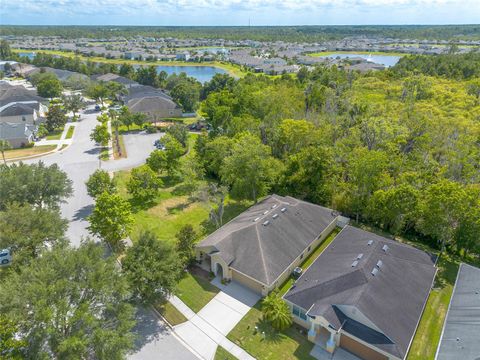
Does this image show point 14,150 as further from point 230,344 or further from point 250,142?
point 230,344

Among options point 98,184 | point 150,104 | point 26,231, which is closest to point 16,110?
point 150,104

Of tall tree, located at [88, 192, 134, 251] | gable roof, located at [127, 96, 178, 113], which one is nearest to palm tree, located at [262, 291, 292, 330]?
tall tree, located at [88, 192, 134, 251]

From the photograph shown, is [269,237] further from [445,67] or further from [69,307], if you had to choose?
[445,67]

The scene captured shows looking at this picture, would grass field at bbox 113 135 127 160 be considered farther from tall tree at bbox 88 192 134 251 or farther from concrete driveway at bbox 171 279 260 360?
concrete driveway at bbox 171 279 260 360

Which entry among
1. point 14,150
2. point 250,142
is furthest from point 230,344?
point 14,150

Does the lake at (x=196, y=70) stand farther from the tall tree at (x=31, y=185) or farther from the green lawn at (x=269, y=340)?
the green lawn at (x=269, y=340)
